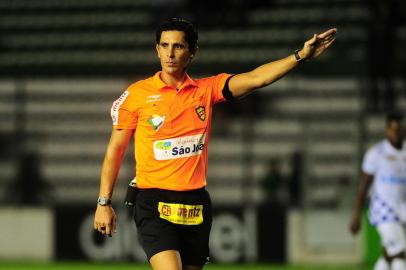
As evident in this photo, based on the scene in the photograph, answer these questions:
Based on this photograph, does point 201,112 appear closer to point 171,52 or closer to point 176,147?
point 176,147

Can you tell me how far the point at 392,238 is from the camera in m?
11.1

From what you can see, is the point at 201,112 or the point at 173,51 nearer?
the point at 173,51

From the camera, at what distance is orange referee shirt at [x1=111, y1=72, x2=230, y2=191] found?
648 cm

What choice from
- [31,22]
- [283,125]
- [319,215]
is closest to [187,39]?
[319,215]

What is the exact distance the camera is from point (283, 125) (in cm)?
1748

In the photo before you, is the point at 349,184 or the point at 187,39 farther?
the point at 349,184

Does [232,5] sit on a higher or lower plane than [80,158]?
higher

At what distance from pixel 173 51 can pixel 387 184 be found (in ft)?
17.9

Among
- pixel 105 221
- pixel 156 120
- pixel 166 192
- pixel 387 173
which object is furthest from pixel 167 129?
pixel 387 173

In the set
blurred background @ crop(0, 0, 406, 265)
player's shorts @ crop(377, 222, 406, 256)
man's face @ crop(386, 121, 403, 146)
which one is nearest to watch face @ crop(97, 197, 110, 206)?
player's shorts @ crop(377, 222, 406, 256)

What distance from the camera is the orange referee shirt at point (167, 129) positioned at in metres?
6.48

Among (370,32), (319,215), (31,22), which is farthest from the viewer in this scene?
(31,22)

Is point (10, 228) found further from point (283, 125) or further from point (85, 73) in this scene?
point (283, 125)

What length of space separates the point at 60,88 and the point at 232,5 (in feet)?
10.3
